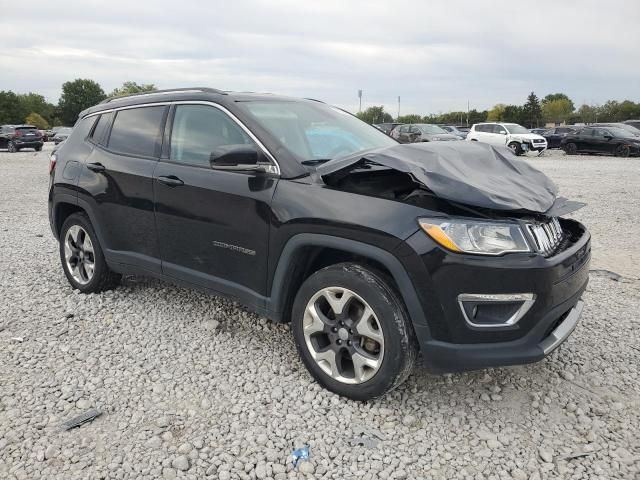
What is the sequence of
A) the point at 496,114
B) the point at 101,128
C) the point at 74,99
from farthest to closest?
the point at 74,99, the point at 496,114, the point at 101,128

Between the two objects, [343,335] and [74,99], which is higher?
[74,99]

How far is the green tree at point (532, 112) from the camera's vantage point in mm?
75938

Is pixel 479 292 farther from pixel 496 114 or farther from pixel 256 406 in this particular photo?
pixel 496 114

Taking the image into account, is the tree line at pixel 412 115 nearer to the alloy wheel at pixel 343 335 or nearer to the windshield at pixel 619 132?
the windshield at pixel 619 132

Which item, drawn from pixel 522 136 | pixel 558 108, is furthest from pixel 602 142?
pixel 558 108

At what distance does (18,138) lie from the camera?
28.2 m

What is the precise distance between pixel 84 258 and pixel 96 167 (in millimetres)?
862

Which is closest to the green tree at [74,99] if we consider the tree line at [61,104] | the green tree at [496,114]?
the tree line at [61,104]

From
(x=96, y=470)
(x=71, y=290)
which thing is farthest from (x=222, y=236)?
(x=71, y=290)

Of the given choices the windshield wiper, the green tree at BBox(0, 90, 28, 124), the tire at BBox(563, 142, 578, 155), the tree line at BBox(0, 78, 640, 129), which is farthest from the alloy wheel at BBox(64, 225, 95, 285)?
the green tree at BBox(0, 90, 28, 124)

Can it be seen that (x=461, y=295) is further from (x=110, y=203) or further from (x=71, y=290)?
(x=71, y=290)

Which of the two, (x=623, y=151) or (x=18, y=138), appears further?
(x=18, y=138)

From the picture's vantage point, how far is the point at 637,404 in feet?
9.75

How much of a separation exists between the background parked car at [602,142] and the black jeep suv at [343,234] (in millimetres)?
23658
